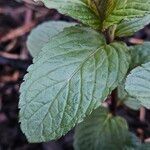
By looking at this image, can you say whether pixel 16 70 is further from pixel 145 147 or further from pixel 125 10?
pixel 125 10

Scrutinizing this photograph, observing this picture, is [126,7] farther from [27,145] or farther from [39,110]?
[27,145]

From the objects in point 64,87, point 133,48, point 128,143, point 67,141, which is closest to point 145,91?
point 64,87

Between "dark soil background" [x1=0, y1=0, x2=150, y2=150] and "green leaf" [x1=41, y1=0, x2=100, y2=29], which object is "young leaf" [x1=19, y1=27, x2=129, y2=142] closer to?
"green leaf" [x1=41, y1=0, x2=100, y2=29]

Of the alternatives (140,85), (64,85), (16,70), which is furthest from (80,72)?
(16,70)

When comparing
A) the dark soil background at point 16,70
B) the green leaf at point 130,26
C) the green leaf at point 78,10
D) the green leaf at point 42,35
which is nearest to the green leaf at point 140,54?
the green leaf at point 130,26

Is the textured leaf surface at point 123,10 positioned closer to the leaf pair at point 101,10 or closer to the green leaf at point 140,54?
the leaf pair at point 101,10

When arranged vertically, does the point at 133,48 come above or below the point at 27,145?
above

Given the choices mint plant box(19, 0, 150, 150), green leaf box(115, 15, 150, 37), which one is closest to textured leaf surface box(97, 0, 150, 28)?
mint plant box(19, 0, 150, 150)
